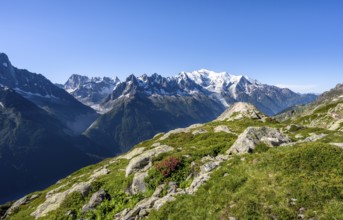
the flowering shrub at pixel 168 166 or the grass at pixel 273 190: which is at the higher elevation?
the flowering shrub at pixel 168 166

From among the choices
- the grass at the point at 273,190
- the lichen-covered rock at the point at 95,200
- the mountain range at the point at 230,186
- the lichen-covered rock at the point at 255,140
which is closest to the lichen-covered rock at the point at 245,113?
the lichen-covered rock at the point at 255,140

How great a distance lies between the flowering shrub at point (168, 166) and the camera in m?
27.9

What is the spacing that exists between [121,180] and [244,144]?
45.2ft

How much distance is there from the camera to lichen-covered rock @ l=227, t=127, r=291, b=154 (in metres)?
28.4

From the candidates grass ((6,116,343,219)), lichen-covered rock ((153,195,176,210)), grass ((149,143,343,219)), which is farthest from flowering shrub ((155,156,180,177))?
grass ((149,143,343,219))

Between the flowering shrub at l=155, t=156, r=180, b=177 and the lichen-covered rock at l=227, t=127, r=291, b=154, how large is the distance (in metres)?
5.55

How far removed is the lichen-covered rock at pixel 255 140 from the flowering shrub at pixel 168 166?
555 cm

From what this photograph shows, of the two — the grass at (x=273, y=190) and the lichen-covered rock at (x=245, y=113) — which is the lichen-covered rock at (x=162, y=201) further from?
the lichen-covered rock at (x=245, y=113)

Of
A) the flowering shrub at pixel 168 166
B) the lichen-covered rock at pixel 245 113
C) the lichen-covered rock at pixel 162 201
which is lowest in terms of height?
the lichen-covered rock at pixel 162 201

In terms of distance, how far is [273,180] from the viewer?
19.5 meters

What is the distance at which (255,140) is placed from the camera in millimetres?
29125

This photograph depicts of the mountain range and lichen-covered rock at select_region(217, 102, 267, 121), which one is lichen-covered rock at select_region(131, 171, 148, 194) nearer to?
the mountain range

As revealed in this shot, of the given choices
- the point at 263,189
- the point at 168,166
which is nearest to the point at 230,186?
the point at 263,189

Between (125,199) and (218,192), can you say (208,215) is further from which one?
(125,199)
